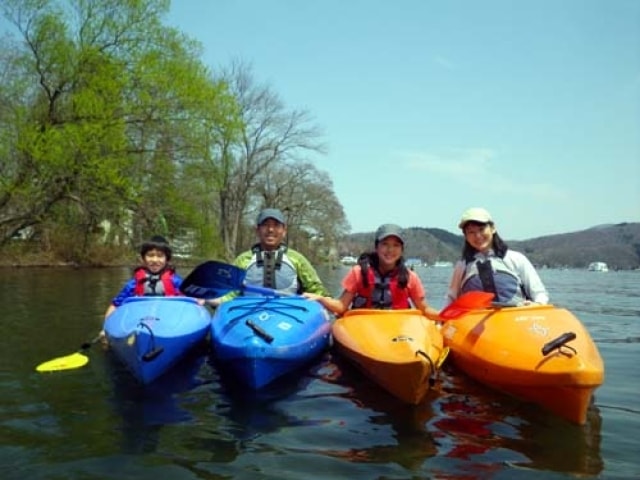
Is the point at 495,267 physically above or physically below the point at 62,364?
above

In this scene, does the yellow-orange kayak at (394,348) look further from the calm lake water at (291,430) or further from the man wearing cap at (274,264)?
the man wearing cap at (274,264)

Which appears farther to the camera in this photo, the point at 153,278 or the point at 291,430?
the point at 153,278

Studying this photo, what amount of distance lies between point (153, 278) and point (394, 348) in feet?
9.94

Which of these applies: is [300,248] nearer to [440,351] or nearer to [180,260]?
[180,260]

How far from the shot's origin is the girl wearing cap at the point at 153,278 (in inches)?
235

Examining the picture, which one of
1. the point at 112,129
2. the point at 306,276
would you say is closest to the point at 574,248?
the point at 112,129

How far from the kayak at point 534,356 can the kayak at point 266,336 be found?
1.25 m

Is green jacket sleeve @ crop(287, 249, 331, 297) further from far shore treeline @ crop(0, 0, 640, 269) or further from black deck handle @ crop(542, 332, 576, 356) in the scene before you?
far shore treeline @ crop(0, 0, 640, 269)

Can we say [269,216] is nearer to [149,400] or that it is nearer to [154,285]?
[154,285]

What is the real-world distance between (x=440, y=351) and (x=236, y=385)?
165 centimetres

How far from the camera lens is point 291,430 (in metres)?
3.61

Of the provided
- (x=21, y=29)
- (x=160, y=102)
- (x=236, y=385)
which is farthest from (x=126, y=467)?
(x=21, y=29)

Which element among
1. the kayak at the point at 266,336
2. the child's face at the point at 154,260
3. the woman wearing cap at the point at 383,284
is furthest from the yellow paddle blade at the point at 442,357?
the child's face at the point at 154,260

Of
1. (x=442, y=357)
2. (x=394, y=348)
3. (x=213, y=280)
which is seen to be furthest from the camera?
(x=213, y=280)
